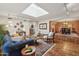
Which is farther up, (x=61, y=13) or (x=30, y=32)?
(x=61, y=13)

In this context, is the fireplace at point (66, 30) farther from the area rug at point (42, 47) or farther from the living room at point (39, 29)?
the area rug at point (42, 47)

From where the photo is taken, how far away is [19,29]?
8.06 ft

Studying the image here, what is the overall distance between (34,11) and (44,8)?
0.20m

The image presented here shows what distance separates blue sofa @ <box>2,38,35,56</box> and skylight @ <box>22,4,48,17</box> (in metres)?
0.50

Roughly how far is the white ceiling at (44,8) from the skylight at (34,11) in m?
0.05

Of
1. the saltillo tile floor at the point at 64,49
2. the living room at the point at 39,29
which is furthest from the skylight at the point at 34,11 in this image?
the saltillo tile floor at the point at 64,49

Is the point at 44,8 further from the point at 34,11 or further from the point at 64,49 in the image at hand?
the point at 64,49

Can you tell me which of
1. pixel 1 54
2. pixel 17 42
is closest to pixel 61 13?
pixel 17 42

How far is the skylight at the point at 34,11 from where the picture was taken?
2414 millimetres

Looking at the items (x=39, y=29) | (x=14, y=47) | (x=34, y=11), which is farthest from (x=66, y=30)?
(x=14, y=47)

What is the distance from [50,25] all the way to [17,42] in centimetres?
72

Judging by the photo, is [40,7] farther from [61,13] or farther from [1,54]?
[1,54]

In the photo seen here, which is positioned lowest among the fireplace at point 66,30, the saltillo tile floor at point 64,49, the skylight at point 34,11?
the saltillo tile floor at point 64,49

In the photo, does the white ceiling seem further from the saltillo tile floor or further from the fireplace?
the saltillo tile floor
